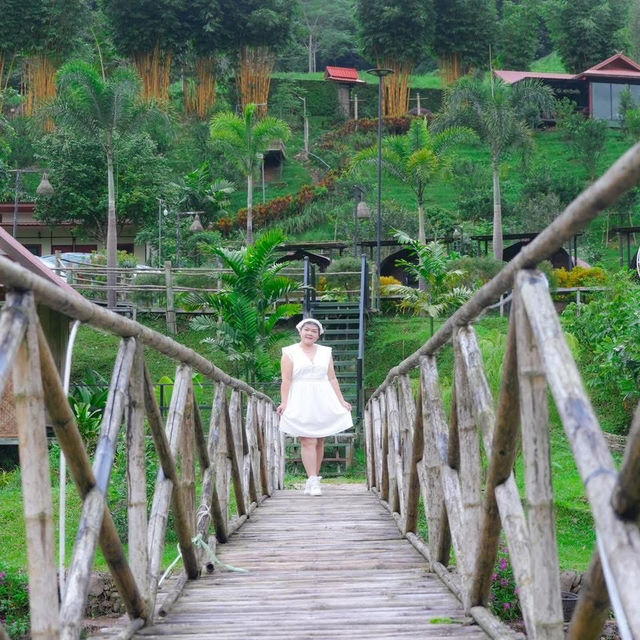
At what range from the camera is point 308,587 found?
411cm

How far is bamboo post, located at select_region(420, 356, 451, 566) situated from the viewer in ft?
14.2

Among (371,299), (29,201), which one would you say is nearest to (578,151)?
(29,201)

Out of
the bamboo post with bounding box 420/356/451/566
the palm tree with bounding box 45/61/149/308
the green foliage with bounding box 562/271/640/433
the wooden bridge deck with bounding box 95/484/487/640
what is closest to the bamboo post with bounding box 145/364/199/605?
the wooden bridge deck with bounding box 95/484/487/640

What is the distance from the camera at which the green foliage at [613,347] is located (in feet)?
42.8

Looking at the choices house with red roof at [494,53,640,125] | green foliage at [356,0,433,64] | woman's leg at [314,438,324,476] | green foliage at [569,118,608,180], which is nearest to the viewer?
woman's leg at [314,438,324,476]

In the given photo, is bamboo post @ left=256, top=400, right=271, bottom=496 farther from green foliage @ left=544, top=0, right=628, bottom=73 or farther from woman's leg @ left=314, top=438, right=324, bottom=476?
green foliage @ left=544, top=0, right=628, bottom=73

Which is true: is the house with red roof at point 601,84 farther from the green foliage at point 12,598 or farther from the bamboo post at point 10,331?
the bamboo post at point 10,331

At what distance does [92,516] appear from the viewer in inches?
107

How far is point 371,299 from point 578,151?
26749 mm

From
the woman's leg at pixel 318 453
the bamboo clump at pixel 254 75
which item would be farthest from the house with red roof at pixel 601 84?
the woman's leg at pixel 318 453

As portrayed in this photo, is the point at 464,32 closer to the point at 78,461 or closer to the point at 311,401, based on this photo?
the point at 311,401

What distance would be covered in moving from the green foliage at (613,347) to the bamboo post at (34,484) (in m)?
11.2

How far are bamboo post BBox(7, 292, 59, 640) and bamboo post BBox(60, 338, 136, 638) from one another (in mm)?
301

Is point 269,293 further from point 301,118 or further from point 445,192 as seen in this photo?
point 301,118
